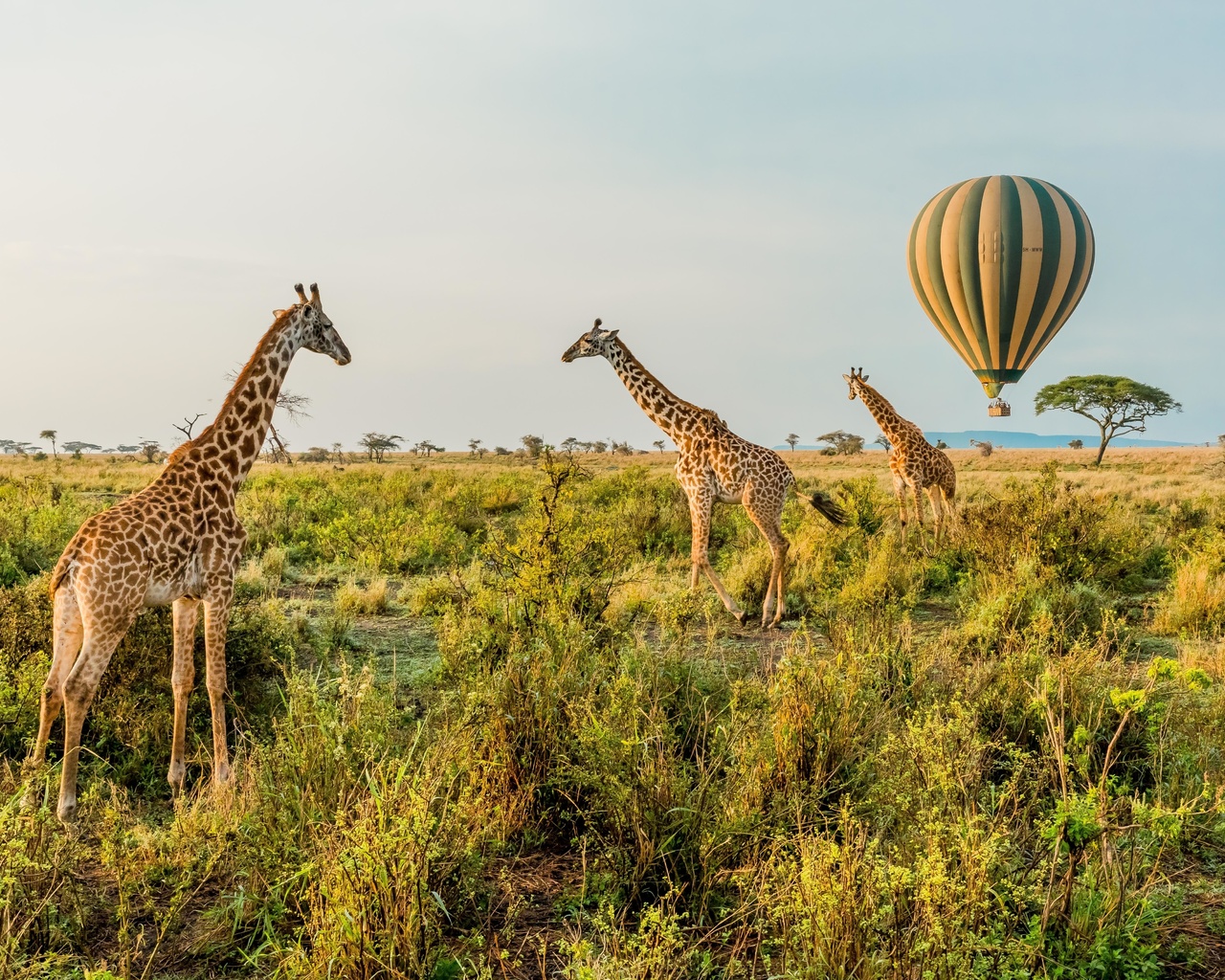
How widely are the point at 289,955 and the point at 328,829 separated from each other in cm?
44

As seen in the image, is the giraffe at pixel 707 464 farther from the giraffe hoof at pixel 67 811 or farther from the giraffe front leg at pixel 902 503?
the giraffe hoof at pixel 67 811

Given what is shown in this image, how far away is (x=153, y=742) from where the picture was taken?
17.7 feet

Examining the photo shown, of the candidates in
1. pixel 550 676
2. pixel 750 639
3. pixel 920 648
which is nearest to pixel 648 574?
pixel 750 639

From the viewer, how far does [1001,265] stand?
22094 mm

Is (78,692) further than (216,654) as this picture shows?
No

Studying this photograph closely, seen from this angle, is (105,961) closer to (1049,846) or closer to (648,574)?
(1049,846)

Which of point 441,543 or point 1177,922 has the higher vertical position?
point 441,543

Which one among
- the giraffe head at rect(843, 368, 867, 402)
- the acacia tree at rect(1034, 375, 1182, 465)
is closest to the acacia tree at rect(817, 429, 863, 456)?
the acacia tree at rect(1034, 375, 1182, 465)

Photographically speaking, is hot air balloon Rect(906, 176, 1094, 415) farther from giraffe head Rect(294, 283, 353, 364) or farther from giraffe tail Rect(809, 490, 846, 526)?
giraffe head Rect(294, 283, 353, 364)

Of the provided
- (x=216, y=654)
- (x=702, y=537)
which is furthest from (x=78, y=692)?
(x=702, y=537)

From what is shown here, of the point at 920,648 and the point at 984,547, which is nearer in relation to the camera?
the point at 920,648

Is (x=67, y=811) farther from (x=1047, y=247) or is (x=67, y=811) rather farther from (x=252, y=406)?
(x=1047, y=247)

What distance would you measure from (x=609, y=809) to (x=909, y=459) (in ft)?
33.2

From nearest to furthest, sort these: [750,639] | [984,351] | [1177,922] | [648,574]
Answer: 1. [1177,922]
2. [750,639]
3. [648,574]
4. [984,351]
